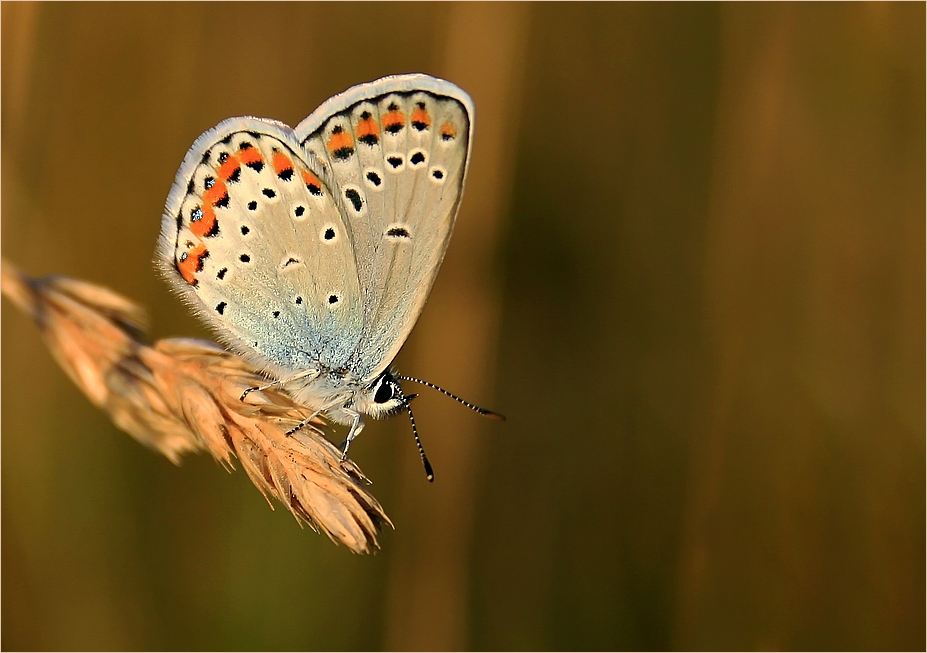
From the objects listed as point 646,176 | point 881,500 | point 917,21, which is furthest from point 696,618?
point 917,21

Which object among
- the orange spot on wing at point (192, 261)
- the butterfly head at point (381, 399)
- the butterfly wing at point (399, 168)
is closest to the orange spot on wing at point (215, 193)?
the orange spot on wing at point (192, 261)

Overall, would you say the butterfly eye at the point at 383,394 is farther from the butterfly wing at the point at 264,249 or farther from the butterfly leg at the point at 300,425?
the butterfly leg at the point at 300,425

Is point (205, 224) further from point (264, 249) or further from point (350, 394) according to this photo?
point (350, 394)

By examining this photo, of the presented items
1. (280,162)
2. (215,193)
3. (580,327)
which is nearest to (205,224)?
(215,193)

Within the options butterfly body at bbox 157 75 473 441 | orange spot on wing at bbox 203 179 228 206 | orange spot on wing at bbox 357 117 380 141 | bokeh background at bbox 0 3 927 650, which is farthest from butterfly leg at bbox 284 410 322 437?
bokeh background at bbox 0 3 927 650

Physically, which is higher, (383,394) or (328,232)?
(328,232)

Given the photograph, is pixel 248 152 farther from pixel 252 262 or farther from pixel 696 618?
pixel 696 618
